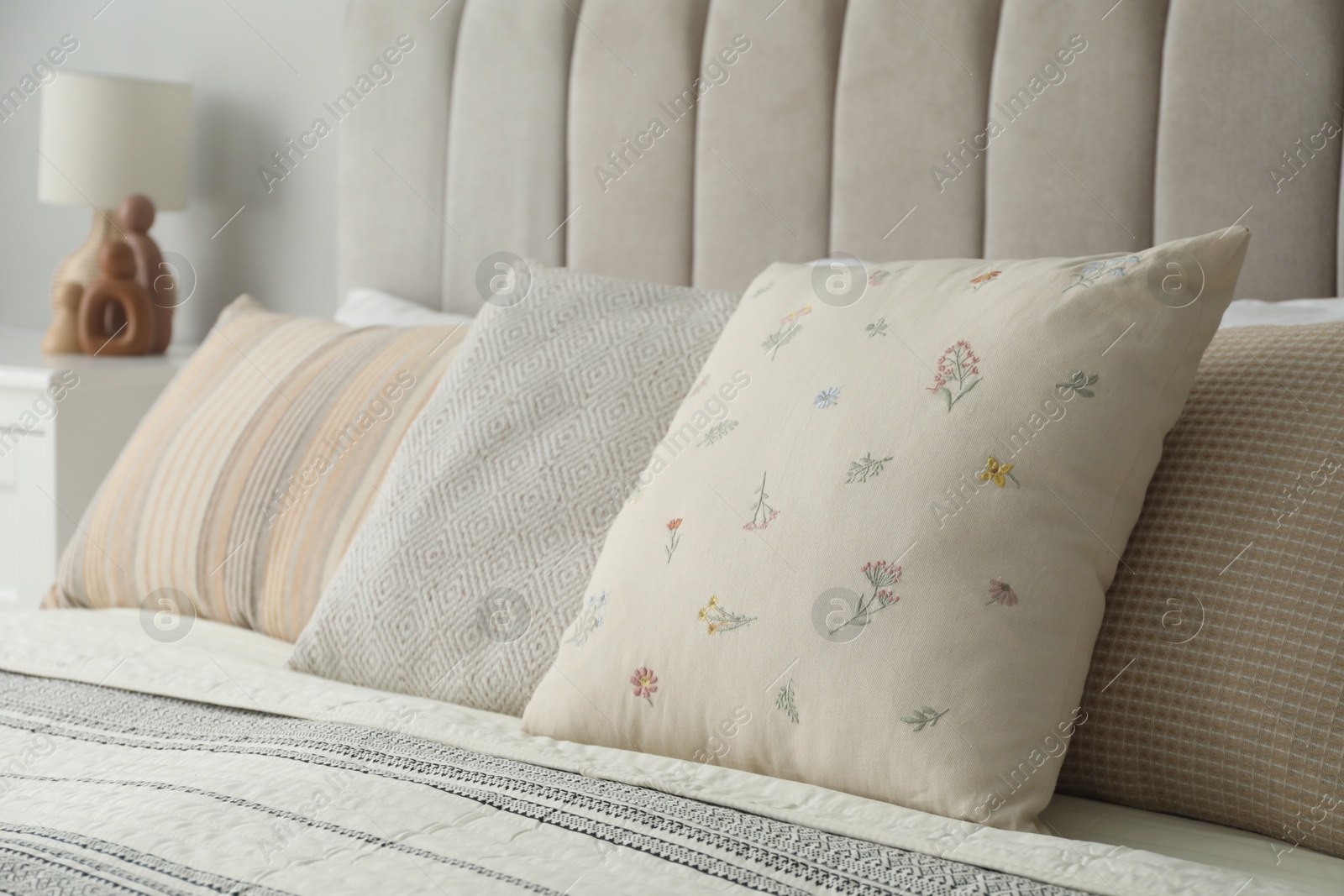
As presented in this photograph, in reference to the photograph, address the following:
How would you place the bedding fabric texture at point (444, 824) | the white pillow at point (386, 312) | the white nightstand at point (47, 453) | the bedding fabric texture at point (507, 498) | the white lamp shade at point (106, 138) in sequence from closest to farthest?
the bedding fabric texture at point (444, 824) < the bedding fabric texture at point (507, 498) < the white pillow at point (386, 312) < the white nightstand at point (47, 453) < the white lamp shade at point (106, 138)

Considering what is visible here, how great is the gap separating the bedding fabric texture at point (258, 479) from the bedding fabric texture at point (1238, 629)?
2.15ft

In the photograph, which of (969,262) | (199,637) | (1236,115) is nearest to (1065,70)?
(1236,115)

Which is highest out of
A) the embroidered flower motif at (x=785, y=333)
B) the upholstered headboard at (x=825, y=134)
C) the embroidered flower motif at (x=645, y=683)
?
the upholstered headboard at (x=825, y=134)

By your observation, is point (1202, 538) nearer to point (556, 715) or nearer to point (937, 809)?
point (937, 809)

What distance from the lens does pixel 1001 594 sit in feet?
2.12

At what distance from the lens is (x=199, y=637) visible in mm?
1041

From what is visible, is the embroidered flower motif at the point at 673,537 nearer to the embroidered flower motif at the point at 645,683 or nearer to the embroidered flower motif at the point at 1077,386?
the embroidered flower motif at the point at 645,683

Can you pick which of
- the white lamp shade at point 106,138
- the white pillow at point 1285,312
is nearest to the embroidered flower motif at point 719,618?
the white pillow at point 1285,312

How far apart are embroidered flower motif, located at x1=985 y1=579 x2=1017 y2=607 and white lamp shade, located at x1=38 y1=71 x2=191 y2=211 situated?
1.84 meters

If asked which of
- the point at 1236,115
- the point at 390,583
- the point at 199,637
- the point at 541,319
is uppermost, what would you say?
the point at 1236,115

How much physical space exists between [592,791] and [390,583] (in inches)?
12.4

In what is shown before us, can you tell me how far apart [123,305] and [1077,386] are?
1.81m

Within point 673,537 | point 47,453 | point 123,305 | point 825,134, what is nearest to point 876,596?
point 673,537

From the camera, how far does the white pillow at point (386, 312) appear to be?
1556mm
